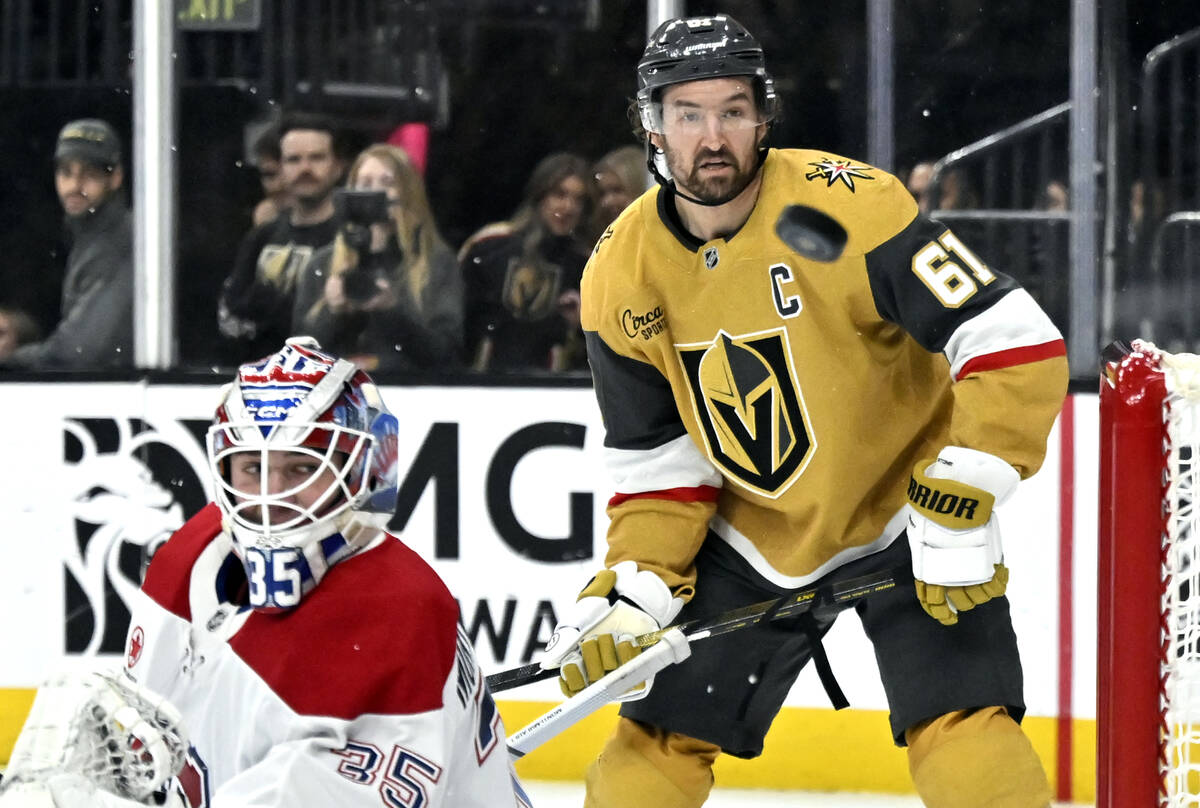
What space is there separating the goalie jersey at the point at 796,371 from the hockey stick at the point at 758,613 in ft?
0.17

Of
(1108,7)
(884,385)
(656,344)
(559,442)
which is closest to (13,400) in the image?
(559,442)

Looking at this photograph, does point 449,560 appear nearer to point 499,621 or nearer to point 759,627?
point 499,621

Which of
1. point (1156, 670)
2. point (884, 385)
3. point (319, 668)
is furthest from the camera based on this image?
point (884, 385)

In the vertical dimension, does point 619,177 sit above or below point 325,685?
above

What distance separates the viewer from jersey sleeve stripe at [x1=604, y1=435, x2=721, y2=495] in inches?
94.3

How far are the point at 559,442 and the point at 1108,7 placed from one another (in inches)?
55.2

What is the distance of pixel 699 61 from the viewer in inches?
89.0

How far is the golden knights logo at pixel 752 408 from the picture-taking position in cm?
230

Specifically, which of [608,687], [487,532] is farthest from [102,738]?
[487,532]

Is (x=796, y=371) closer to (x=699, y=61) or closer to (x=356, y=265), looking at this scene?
(x=699, y=61)

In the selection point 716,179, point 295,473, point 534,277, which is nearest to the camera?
point 295,473

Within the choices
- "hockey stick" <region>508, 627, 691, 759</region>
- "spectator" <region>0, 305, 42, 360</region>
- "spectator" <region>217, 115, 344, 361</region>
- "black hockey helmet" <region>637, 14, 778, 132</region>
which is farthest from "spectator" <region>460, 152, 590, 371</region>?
"hockey stick" <region>508, 627, 691, 759</region>

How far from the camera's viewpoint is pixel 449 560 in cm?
357

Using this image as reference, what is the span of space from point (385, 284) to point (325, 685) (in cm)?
208
